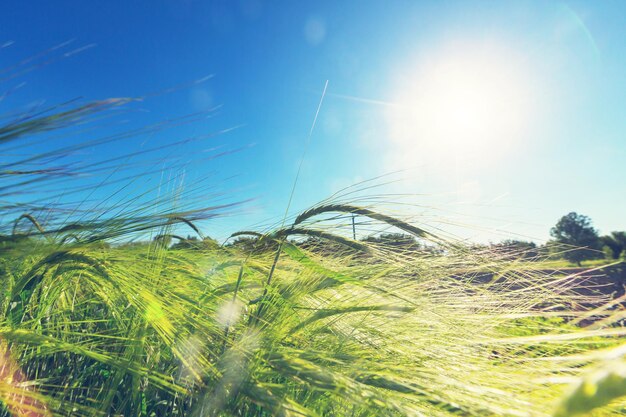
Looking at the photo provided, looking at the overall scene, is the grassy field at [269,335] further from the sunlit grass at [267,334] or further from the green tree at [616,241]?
the green tree at [616,241]

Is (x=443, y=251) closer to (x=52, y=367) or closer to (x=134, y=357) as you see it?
(x=134, y=357)

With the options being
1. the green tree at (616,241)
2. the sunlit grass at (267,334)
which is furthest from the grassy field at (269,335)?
the green tree at (616,241)

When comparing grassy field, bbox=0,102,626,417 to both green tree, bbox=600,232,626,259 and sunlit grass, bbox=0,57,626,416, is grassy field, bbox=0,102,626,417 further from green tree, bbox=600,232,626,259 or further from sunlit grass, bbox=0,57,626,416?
green tree, bbox=600,232,626,259

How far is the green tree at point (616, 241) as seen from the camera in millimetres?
17297

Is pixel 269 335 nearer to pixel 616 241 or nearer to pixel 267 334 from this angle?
pixel 267 334

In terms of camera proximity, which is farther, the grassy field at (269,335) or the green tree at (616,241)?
the green tree at (616,241)

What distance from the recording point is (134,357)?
837 millimetres

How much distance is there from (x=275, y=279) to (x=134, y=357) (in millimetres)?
375

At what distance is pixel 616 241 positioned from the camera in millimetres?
17484

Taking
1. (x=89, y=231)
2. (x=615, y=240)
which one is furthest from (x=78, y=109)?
(x=615, y=240)

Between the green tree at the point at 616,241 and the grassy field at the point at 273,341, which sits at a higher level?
the green tree at the point at 616,241

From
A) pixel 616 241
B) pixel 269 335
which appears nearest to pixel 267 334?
pixel 269 335

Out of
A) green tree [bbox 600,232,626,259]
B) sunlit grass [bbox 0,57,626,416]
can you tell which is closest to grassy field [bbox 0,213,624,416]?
sunlit grass [bbox 0,57,626,416]

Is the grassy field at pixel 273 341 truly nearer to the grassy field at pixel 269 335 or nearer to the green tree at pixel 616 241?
the grassy field at pixel 269 335
